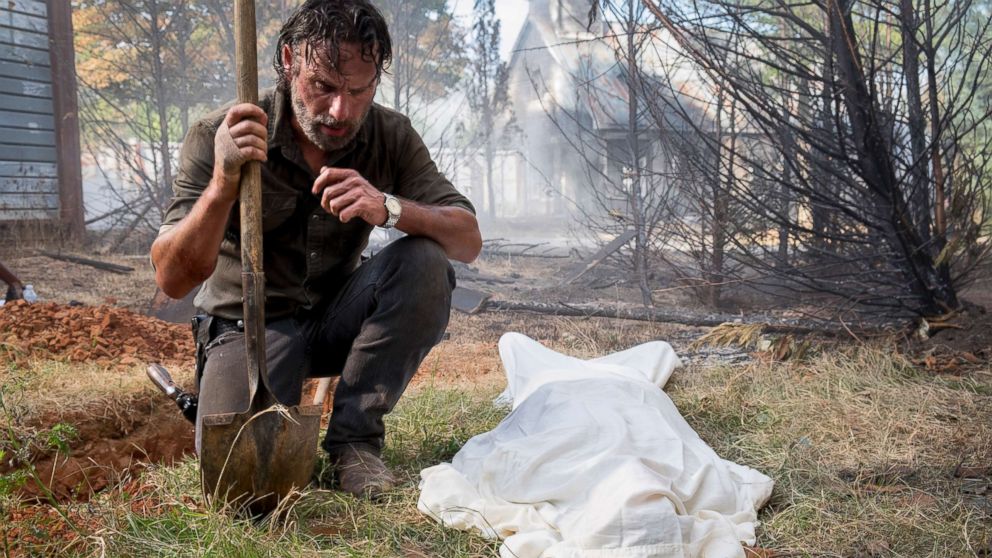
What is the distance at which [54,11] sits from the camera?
29.6ft

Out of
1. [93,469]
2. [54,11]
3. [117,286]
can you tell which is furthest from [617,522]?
[54,11]

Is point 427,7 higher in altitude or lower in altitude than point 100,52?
higher

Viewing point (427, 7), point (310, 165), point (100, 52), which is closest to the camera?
point (310, 165)

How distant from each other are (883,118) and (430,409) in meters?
3.35

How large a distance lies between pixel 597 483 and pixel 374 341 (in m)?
0.87

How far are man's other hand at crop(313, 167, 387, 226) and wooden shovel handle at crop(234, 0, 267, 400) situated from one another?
0.19m

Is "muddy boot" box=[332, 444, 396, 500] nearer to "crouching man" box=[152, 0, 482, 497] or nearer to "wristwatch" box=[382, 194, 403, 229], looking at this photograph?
"crouching man" box=[152, 0, 482, 497]

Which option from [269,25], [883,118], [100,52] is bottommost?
[883,118]

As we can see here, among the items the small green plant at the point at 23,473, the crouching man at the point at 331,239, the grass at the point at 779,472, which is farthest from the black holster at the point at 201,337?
the small green plant at the point at 23,473

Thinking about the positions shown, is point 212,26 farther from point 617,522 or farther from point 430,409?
point 617,522

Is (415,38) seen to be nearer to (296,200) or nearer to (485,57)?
(485,57)

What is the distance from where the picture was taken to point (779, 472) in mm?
2779

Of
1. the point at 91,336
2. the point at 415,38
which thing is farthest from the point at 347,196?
the point at 415,38

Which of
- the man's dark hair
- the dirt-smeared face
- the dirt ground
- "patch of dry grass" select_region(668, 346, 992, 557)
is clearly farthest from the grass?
the man's dark hair
